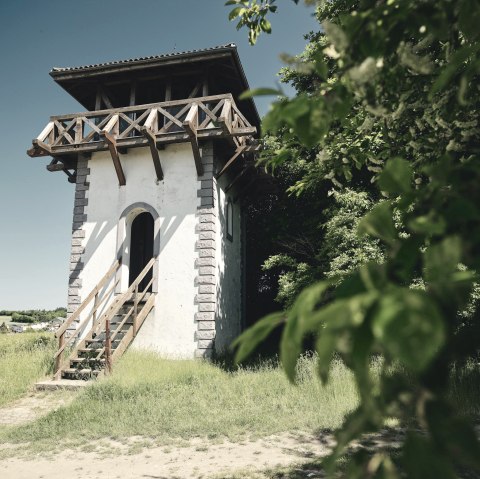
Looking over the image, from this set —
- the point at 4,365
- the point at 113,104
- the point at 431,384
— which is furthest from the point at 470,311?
the point at 113,104

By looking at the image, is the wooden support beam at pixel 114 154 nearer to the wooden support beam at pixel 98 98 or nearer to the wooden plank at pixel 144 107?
the wooden plank at pixel 144 107

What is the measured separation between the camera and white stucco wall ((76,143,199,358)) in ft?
37.5

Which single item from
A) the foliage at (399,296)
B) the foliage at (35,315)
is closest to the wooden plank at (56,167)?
the foliage at (399,296)

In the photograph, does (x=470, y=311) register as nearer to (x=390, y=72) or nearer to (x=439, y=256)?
(x=390, y=72)

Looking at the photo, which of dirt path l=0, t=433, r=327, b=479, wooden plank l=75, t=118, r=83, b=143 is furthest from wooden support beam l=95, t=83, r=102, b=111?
dirt path l=0, t=433, r=327, b=479

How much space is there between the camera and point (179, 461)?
5.00 m

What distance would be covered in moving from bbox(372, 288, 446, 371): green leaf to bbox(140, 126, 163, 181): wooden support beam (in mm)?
10948

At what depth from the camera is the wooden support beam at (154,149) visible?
11.0 m

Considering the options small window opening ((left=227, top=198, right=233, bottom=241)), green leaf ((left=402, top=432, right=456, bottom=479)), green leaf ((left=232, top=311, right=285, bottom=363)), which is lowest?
green leaf ((left=402, top=432, right=456, bottom=479))

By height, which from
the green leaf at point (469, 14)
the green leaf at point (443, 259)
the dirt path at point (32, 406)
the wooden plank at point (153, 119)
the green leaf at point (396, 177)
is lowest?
the dirt path at point (32, 406)

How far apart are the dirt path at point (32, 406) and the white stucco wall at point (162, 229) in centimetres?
299

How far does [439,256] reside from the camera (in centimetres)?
77

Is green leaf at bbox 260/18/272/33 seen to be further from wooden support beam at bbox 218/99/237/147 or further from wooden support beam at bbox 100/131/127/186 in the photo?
wooden support beam at bbox 100/131/127/186

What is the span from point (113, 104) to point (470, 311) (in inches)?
447
